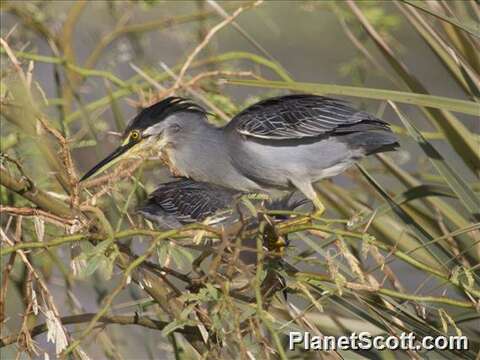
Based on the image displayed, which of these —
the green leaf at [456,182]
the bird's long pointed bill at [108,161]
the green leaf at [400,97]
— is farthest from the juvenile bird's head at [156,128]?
the green leaf at [456,182]

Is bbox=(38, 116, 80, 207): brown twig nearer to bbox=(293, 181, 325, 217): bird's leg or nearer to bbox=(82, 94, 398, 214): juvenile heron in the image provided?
bbox=(82, 94, 398, 214): juvenile heron

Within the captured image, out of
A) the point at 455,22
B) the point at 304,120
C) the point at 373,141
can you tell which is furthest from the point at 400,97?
the point at 304,120

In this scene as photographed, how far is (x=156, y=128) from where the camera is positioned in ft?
10.3

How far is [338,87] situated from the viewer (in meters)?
2.42

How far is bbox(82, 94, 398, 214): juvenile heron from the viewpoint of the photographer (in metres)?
2.91

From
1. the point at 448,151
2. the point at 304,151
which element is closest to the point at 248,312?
the point at 304,151

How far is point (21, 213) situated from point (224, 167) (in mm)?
1085

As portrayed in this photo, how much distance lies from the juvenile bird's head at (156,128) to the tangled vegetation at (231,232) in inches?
2.5

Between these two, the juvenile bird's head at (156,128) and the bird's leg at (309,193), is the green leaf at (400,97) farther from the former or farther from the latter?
the juvenile bird's head at (156,128)

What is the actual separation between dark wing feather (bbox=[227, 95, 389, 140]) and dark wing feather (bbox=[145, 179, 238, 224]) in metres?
0.22

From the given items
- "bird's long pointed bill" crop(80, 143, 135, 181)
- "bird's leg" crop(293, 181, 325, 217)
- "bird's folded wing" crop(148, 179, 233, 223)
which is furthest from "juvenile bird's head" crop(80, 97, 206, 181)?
"bird's leg" crop(293, 181, 325, 217)

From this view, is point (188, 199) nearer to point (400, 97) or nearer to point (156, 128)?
point (156, 128)

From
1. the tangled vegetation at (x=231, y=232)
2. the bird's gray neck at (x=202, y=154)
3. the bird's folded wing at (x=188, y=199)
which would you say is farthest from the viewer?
the bird's gray neck at (x=202, y=154)

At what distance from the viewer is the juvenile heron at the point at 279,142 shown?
115 inches
